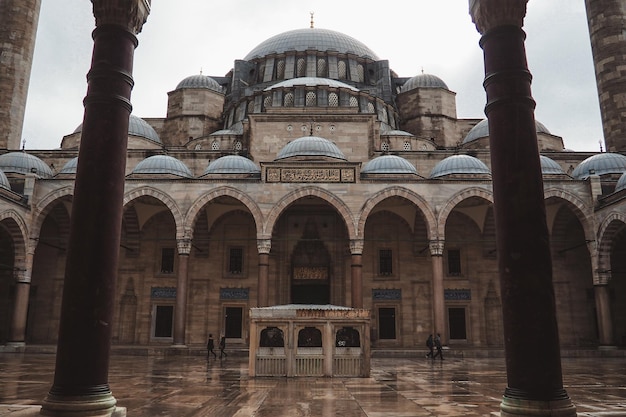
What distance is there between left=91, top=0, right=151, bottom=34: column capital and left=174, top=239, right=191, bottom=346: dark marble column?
14.3 m

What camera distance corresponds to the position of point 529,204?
426 centimetres

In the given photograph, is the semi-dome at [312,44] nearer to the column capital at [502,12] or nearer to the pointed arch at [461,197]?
the pointed arch at [461,197]

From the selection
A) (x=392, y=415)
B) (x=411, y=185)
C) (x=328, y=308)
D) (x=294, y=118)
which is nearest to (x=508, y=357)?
(x=392, y=415)

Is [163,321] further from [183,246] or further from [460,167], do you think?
[460,167]

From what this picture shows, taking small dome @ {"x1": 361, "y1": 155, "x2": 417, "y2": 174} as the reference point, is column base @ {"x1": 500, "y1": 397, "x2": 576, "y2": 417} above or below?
below

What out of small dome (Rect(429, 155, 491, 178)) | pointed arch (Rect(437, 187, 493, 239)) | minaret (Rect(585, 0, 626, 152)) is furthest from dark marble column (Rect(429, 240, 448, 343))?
minaret (Rect(585, 0, 626, 152))

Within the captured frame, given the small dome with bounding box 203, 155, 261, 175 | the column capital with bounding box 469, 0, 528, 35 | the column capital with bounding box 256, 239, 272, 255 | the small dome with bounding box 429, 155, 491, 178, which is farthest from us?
the small dome with bounding box 203, 155, 261, 175

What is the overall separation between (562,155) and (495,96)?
21473mm

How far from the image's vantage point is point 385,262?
21672 millimetres

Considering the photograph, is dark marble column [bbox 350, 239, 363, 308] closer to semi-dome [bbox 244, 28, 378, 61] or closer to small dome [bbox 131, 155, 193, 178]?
small dome [bbox 131, 155, 193, 178]

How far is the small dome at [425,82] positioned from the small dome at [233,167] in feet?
41.7

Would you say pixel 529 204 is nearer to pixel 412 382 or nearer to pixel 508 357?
pixel 508 357

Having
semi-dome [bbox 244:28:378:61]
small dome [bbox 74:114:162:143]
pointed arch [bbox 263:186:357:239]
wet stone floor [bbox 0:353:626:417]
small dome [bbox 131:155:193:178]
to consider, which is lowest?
wet stone floor [bbox 0:353:626:417]

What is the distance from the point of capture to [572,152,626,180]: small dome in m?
20.3
